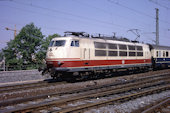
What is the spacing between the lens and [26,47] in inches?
1866

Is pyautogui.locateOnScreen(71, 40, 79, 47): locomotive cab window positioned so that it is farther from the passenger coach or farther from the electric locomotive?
the passenger coach

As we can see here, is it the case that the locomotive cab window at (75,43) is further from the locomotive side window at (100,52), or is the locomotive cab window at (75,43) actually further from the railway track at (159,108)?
the railway track at (159,108)

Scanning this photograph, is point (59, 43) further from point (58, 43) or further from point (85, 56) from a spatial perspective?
point (85, 56)

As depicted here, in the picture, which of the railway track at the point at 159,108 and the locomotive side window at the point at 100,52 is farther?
the locomotive side window at the point at 100,52

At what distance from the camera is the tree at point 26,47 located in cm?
4519

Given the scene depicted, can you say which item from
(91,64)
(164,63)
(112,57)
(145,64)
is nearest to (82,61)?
(91,64)

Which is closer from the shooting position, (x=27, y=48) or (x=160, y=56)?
(x=160, y=56)

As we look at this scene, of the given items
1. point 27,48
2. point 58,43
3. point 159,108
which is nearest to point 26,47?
point 27,48

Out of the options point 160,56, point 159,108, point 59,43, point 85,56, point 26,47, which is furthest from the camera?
point 26,47

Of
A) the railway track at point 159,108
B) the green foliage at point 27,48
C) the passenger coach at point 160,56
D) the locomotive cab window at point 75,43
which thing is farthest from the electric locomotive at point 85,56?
the green foliage at point 27,48

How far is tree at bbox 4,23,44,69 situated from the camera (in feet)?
148

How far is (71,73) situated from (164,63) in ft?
55.8

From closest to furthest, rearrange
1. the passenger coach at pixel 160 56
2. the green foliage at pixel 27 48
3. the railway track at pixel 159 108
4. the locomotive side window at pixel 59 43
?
the railway track at pixel 159 108 → the locomotive side window at pixel 59 43 → the passenger coach at pixel 160 56 → the green foliage at pixel 27 48

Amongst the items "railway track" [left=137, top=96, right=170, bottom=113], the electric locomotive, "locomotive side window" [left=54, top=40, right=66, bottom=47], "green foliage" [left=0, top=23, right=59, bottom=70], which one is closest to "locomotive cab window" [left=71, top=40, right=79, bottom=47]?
the electric locomotive
